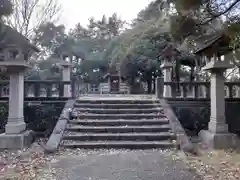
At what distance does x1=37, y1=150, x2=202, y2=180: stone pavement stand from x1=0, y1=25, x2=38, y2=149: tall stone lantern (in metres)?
1.93

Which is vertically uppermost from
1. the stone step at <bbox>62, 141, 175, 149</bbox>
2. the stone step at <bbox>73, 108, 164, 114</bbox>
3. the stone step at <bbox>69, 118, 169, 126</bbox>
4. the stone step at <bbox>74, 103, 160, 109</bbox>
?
the stone step at <bbox>74, 103, 160, 109</bbox>

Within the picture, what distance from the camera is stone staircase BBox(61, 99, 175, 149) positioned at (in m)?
6.94

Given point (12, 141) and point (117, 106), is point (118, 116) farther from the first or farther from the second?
point (12, 141)

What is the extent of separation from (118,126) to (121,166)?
9.00 ft

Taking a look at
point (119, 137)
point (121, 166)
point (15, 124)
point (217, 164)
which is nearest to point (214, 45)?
point (217, 164)

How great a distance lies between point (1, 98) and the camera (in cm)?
916

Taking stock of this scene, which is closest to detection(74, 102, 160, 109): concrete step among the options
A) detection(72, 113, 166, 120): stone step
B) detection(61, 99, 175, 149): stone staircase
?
detection(61, 99, 175, 149): stone staircase

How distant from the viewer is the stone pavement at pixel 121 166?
4.63 meters

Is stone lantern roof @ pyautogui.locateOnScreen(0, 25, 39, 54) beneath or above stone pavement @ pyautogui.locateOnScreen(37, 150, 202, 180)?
above

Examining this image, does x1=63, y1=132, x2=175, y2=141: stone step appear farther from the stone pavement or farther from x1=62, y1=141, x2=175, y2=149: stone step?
the stone pavement

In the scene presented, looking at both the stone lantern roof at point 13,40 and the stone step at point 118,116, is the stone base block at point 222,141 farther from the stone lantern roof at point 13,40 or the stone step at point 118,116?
the stone lantern roof at point 13,40

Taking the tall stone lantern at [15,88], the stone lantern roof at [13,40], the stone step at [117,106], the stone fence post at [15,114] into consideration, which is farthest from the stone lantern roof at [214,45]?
the stone fence post at [15,114]

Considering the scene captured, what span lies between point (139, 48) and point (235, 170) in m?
12.9

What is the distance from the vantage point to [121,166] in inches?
206
